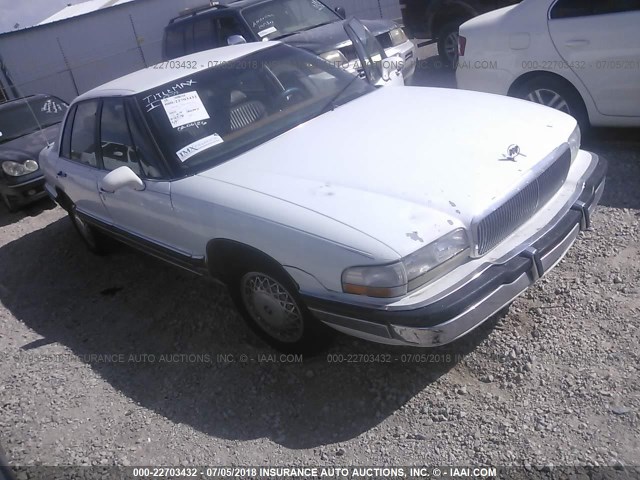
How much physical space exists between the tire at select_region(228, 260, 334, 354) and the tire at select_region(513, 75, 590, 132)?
10.7 feet

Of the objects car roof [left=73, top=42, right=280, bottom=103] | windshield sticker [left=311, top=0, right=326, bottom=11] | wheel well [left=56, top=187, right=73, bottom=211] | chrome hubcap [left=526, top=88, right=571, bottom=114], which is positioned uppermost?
car roof [left=73, top=42, right=280, bottom=103]

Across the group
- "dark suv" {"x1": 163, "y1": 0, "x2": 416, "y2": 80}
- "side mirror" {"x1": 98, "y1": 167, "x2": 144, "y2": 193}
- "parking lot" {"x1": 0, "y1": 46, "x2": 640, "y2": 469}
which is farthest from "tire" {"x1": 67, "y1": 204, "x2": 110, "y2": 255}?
"dark suv" {"x1": 163, "y1": 0, "x2": 416, "y2": 80}

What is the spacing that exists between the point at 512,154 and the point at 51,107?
828cm

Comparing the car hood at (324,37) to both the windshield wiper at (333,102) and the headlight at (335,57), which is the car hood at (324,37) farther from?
the windshield wiper at (333,102)

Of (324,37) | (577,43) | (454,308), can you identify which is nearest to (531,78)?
(577,43)

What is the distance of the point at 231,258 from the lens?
3.23 m

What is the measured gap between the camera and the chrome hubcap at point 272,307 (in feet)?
10.4

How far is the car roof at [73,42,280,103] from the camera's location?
390 centimetres

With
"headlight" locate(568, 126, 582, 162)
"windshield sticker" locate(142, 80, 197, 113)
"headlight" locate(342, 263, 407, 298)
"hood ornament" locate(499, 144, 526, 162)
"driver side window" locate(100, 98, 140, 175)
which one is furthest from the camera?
"driver side window" locate(100, 98, 140, 175)

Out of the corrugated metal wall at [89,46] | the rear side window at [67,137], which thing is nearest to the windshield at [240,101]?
the rear side window at [67,137]

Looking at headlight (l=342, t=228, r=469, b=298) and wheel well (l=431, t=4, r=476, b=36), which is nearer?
headlight (l=342, t=228, r=469, b=298)

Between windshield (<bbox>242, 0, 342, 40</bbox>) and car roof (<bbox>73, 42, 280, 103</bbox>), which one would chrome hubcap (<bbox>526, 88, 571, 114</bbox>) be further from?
windshield (<bbox>242, 0, 342, 40</bbox>)

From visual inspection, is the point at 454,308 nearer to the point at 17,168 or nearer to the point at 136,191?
the point at 136,191

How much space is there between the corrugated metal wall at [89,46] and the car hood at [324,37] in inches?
379
